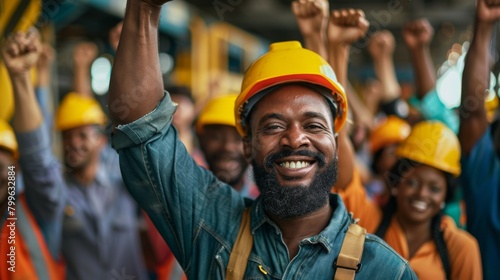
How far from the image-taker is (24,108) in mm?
3307

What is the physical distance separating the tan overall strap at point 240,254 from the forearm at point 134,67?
55 cm

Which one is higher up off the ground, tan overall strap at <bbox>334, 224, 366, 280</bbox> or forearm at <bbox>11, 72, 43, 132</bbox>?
forearm at <bbox>11, 72, 43, 132</bbox>

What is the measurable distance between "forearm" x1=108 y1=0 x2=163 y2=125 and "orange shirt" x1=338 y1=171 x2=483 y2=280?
4.24ft

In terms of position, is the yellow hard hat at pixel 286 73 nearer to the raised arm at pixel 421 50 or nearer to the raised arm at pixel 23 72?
the raised arm at pixel 23 72

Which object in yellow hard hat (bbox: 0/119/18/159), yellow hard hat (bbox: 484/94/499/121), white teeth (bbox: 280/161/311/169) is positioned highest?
yellow hard hat (bbox: 484/94/499/121)

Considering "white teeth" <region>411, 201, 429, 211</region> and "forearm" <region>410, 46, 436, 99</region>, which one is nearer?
"white teeth" <region>411, 201, 429, 211</region>

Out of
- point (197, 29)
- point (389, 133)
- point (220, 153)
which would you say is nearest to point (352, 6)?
point (197, 29)

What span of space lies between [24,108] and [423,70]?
2769mm

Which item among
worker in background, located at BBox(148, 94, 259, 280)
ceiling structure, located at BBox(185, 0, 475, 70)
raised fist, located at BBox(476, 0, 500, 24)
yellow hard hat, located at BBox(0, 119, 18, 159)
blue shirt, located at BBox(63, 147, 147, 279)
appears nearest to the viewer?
raised fist, located at BBox(476, 0, 500, 24)

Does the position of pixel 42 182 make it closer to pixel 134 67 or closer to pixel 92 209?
pixel 92 209

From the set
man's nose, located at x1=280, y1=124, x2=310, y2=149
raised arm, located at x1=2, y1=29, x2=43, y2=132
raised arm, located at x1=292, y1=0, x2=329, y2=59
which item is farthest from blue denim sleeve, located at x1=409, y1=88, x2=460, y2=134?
raised arm, located at x1=2, y1=29, x2=43, y2=132

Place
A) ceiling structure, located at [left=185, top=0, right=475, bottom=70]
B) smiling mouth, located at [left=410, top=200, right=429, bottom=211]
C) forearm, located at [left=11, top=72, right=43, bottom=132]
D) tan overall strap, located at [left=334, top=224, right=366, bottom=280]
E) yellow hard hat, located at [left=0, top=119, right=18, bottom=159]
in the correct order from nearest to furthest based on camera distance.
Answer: tan overall strap, located at [left=334, top=224, right=366, bottom=280]
forearm, located at [left=11, top=72, right=43, bottom=132]
smiling mouth, located at [left=410, top=200, right=429, bottom=211]
yellow hard hat, located at [left=0, top=119, right=18, bottom=159]
ceiling structure, located at [left=185, top=0, right=475, bottom=70]

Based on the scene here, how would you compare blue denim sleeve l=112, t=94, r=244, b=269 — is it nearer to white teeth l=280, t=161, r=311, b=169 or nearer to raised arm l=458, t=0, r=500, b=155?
white teeth l=280, t=161, r=311, b=169

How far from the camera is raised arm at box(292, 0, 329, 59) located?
10.1 ft
